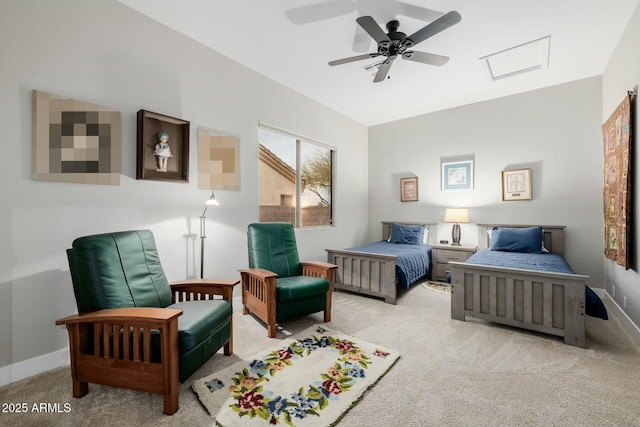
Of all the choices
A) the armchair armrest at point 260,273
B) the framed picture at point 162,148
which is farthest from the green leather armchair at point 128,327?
the framed picture at point 162,148

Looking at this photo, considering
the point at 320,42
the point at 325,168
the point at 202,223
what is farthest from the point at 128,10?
the point at 325,168

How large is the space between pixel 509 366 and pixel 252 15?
3637 millimetres

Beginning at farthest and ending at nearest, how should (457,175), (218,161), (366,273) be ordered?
(457,175), (366,273), (218,161)

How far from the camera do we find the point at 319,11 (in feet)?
8.32

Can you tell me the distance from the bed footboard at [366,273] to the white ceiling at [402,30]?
2.42 metres

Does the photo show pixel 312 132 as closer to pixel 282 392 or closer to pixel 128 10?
pixel 128 10

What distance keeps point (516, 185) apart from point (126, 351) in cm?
512

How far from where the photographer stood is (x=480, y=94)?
435cm

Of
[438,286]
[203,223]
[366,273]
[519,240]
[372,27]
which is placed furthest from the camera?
[438,286]

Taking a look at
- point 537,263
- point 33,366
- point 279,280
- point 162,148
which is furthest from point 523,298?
point 33,366

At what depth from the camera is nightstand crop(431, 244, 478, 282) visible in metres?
4.29

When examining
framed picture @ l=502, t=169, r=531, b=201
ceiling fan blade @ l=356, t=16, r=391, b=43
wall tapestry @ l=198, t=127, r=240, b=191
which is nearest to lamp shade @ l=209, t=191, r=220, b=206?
wall tapestry @ l=198, t=127, r=240, b=191

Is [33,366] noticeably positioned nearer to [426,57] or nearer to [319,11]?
[319,11]

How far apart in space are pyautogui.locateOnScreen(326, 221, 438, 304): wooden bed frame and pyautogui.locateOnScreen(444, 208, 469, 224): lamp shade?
179 cm
